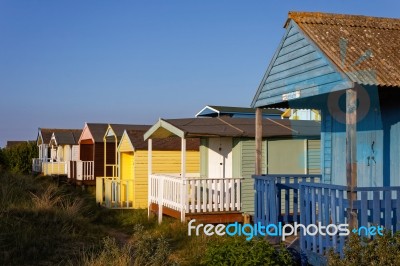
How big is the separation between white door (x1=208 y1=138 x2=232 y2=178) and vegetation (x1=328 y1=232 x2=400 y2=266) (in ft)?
31.7

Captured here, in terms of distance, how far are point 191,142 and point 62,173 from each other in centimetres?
1655

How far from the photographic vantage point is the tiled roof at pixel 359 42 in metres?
7.86

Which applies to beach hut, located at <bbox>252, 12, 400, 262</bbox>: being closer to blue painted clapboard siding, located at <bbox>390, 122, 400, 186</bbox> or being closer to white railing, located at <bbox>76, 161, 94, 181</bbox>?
blue painted clapboard siding, located at <bbox>390, 122, 400, 186</bbox>

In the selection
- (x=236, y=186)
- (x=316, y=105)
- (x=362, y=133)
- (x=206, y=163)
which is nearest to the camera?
(x=362, y=133)

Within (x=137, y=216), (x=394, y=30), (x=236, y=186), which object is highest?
(x=394, y=30)

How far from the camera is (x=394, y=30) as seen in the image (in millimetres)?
9234

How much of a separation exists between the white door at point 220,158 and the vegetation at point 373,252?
31.7 ft

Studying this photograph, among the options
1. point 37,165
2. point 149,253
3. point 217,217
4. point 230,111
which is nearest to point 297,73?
point 149,253

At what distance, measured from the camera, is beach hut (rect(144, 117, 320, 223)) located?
14922 mm

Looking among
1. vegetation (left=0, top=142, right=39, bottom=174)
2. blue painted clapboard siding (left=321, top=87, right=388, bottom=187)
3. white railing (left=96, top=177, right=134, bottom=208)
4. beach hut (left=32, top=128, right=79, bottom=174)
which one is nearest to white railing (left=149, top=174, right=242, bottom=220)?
blue painted clapboard siding (left=321, top=87, right=388, bottom=187)

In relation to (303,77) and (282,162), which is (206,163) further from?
(303,77)

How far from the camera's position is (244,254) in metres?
7.80

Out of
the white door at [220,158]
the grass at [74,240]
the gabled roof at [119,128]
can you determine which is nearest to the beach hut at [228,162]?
the white door at [220,158]

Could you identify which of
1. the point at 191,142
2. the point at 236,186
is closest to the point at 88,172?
the point at 191,142
